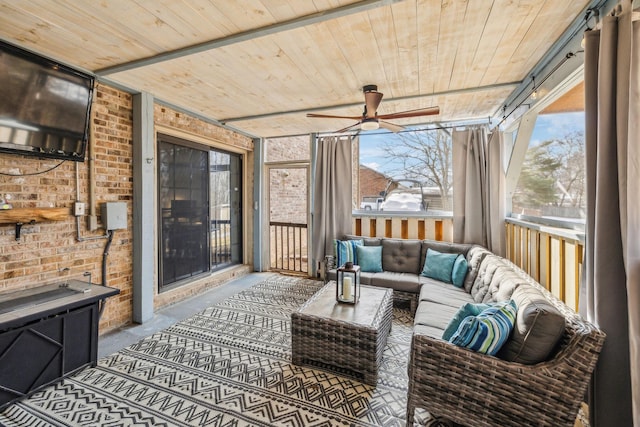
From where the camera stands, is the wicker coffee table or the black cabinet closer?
the black cabinet

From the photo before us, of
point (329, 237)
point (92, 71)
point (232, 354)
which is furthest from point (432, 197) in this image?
point (92, 71)

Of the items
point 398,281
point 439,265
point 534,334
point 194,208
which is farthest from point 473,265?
point 194,208

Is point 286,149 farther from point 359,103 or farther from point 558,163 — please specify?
point 558,163

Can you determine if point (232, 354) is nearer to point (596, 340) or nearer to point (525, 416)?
point (525, 416)

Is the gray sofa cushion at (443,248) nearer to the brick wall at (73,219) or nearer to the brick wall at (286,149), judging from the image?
→ the brick wall at (286,149)

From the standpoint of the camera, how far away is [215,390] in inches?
78.8

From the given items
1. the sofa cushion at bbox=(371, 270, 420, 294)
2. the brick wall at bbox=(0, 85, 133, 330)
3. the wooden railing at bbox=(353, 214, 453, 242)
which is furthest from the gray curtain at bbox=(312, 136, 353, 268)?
the brick wall at bbox=(0, 85, 133, 330)

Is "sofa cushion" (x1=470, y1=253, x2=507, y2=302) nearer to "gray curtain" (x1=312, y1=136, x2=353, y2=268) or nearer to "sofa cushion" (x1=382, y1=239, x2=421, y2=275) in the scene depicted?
"sofa cushion" (x1=382, y1=239, x2=421, y2=275)

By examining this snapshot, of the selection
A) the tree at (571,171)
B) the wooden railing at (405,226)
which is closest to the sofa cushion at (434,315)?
the tree at (571,171)

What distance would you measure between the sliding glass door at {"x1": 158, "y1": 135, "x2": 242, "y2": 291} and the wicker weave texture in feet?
10.5

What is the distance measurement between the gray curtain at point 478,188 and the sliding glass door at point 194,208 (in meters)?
3.50

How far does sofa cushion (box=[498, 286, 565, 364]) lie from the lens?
144cm

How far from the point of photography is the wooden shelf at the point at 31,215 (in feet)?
6.88

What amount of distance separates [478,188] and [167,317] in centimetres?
411
